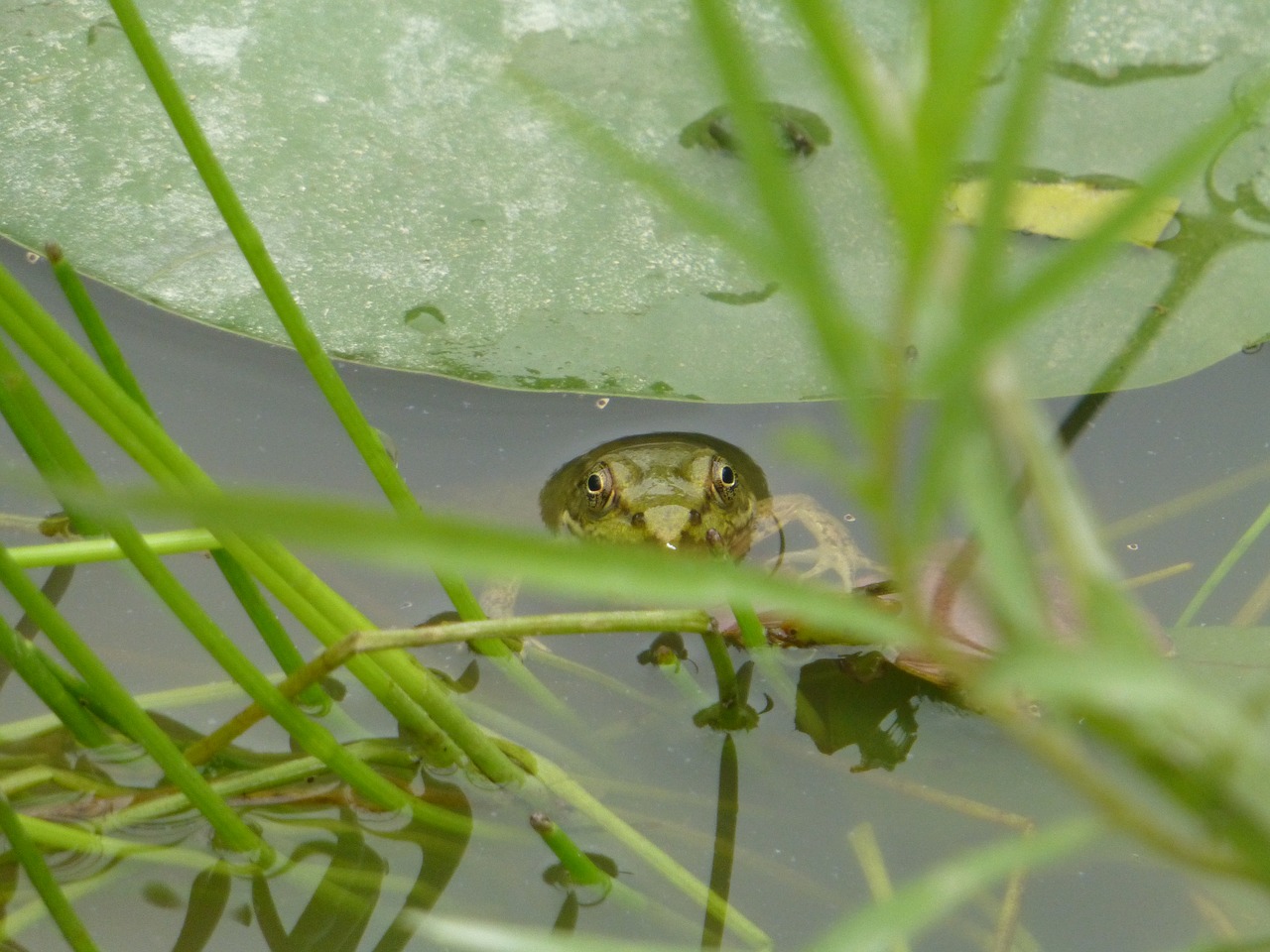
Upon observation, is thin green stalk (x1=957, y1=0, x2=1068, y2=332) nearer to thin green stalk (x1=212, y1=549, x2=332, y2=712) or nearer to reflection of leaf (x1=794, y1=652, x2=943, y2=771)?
thin green stalk (x1=212, y1=549, x2=332, y2=712)

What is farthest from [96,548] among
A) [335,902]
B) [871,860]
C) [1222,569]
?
[1222,569]

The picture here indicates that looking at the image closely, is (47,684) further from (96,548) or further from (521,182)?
(521,182)

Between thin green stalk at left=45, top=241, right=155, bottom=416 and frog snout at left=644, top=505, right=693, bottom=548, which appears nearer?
thin green stalk at left=45, top=241, right=155, bottom=416

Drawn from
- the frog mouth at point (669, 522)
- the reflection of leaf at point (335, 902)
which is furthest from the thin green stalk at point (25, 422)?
the frog mouth at point (669, 522)

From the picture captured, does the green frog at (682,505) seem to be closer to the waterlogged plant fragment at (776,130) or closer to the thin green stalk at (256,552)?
the waterlogged plant fragment at (776,130)

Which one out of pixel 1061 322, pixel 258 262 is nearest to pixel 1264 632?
pixel 1061 322

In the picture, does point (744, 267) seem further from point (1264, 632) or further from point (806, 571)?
point (1264, 632)

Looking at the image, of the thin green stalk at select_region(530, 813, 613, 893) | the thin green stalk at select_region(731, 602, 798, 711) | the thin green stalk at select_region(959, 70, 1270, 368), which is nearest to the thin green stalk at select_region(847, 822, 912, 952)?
the thin green stalk at select_region(731, 602, 798, 711)
